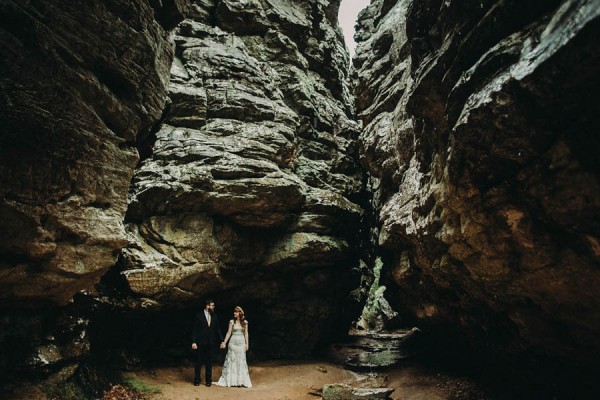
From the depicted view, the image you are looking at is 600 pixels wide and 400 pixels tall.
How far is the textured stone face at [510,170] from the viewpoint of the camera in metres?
5.26

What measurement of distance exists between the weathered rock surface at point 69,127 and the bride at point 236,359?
5828 millimetres

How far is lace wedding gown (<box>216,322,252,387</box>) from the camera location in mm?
11625

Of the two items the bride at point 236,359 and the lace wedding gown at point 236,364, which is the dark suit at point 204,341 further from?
the lace wedding gown at point 236,364

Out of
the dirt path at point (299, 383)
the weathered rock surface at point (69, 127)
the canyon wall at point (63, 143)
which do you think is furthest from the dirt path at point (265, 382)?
the weathered rock surface at point (69, 127)

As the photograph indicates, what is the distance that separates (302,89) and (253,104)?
427 cm

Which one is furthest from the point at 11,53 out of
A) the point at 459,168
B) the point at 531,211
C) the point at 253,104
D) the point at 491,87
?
the point at 253,104

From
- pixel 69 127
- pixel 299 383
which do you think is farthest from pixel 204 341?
pixel 69 127

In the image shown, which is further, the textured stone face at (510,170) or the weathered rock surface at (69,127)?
the weathered rock surface at (69,127)

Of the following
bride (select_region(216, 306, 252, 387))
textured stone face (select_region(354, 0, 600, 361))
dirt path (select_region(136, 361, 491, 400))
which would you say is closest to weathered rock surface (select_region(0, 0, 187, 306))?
dirt path (select_region(136, 361, 491, 400))

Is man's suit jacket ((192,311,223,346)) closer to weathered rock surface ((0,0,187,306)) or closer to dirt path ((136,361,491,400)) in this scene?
dirt path ((136,361,491,400))

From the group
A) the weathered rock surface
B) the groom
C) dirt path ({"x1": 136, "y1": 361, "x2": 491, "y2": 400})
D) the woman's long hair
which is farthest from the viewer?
the woman's long hair

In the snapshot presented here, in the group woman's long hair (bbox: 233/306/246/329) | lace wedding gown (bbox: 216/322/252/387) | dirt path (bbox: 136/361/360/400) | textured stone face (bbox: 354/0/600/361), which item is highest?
textured stone face (bbox: 354/0/600/361)

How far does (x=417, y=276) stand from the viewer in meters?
14.2

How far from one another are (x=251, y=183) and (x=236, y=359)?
6715 millimetres
